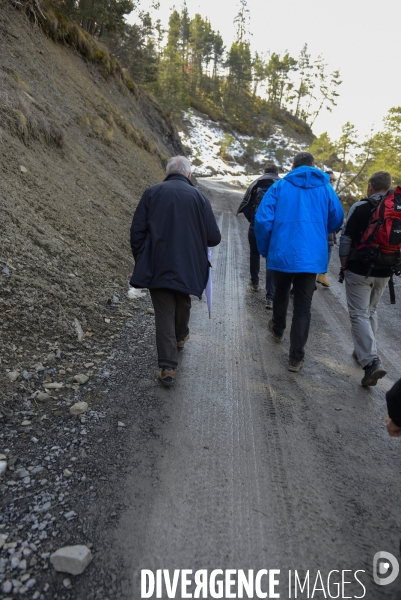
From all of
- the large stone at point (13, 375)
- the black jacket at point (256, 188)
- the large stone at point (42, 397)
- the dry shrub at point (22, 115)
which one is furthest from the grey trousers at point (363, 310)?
the dry shrub at point (22, 115)

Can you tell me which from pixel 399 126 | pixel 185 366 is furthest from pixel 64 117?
pixel 399 126

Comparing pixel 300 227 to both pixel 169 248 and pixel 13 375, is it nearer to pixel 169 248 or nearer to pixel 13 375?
pixel 169 248

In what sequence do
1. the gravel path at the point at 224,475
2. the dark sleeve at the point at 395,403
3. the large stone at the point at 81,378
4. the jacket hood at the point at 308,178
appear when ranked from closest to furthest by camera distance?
the dark sleeve at the point at 395,403 < the gravel path at the point at 224,475 < the large stone at the point at 81,378 < the jacket hood at the point at 308,178

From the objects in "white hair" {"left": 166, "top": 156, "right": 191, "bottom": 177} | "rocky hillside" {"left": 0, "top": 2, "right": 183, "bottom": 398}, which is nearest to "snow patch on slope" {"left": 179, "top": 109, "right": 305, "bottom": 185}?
"rocky hillside" {"left": 0, "top": 2, "right": 183, "bottom": 398}

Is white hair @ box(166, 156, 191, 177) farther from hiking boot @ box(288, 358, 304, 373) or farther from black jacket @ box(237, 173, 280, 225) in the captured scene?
black jacket @ box(237, 173, 280, 225)

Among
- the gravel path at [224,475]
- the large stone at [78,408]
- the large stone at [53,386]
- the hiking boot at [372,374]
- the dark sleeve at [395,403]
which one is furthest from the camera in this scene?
the hiking boot at [372,374]

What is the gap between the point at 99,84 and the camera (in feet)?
56.2

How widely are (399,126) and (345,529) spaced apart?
3251 centimetres

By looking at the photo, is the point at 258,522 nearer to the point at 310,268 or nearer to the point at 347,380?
the point at 347,380

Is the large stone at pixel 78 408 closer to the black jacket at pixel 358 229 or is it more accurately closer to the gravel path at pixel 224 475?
the gravel path at pixel 224 475

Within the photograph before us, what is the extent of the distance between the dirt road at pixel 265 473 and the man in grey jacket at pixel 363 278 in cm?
33

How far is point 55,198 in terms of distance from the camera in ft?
22.7

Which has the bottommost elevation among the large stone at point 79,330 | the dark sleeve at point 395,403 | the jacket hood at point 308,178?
the large stone at point 79,330

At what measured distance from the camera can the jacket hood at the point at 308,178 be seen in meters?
4.36
